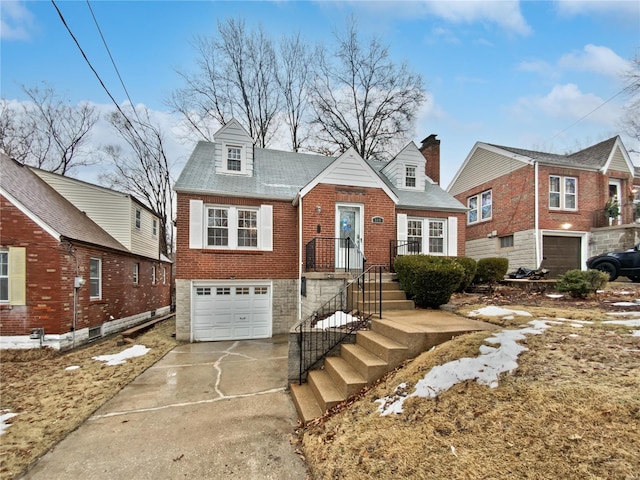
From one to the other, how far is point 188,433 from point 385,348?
114 inches

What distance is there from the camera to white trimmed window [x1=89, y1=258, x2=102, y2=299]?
9664 millimetres

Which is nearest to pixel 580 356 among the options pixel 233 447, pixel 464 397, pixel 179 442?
pixel 464 397

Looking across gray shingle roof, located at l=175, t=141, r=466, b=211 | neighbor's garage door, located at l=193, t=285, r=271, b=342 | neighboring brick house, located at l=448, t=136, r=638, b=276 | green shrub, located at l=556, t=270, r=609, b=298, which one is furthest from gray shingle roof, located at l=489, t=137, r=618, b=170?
neighbor's garage door, located at l=193, t=285, r=271, b=342

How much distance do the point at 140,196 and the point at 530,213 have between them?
916 inches

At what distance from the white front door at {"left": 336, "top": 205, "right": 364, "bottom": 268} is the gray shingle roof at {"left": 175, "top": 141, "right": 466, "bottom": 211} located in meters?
1.88

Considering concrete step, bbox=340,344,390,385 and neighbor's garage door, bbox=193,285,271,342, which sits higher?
concrete step, bbox=340,344,390,385

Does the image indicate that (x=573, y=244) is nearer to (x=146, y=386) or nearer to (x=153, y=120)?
(x=146, y=386)

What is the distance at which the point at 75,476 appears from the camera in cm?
312

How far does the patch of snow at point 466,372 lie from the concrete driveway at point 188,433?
124 cm

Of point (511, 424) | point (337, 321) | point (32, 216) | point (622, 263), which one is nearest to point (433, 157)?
point (622, 263)

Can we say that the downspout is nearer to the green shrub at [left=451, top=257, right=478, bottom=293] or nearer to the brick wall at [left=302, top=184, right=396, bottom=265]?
the green shrub at [left=451, top=257, right=478, bottom=293]

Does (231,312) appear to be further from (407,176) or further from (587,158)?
(587,158)

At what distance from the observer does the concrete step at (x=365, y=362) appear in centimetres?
396

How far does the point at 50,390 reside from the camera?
18.2 feet
